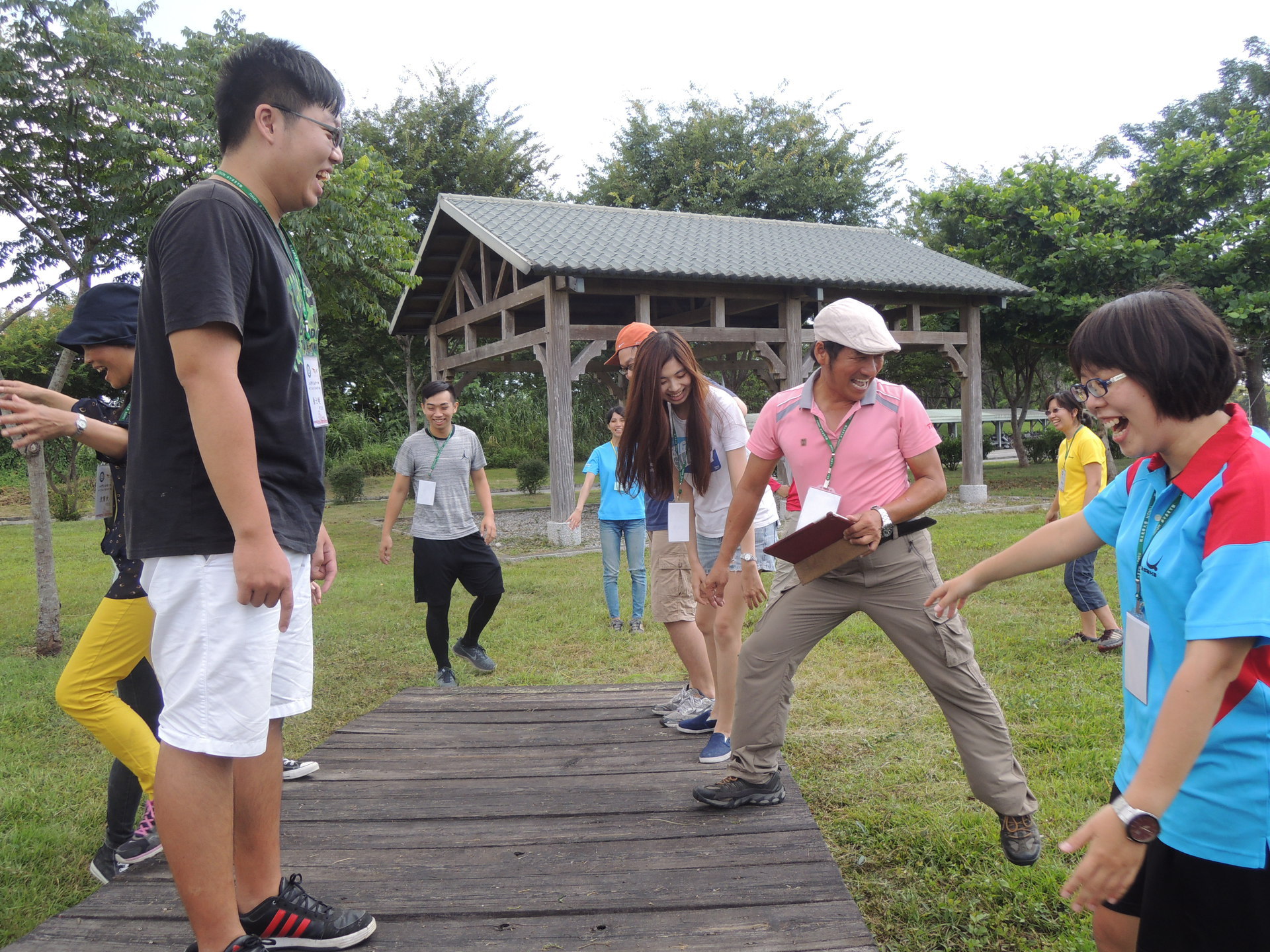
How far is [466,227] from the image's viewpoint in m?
14.0

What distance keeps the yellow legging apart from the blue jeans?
14.4 ft

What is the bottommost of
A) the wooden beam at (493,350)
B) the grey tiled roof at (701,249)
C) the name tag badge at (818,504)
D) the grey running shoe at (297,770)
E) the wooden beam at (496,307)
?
the grey running shoe at (297,770)

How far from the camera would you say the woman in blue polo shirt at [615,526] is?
7.05m

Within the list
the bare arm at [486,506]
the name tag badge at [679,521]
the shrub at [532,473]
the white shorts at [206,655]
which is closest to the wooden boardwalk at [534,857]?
the white shorts at [206,655]

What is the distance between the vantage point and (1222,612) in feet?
4.44

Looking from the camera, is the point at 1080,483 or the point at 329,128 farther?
the point at 1080,483

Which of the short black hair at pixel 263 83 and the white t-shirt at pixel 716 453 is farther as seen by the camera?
the white t-shirt at pixel 716 453

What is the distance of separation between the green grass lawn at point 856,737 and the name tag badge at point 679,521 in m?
1.08

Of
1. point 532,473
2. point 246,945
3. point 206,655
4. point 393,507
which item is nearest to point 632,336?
point 393,507

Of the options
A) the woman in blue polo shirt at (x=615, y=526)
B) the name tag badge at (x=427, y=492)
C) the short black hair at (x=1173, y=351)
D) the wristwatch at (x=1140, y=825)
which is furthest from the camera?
the woman in blue polo shirt at (x=615, y=526)

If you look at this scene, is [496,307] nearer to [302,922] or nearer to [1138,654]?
[302,922]

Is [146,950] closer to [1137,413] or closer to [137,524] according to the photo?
[137,524]

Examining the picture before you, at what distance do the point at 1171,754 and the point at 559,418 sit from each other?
11656 mm

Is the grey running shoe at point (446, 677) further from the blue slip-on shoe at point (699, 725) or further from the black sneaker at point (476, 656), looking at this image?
the blue slip-on shoe at point (699, 725)
